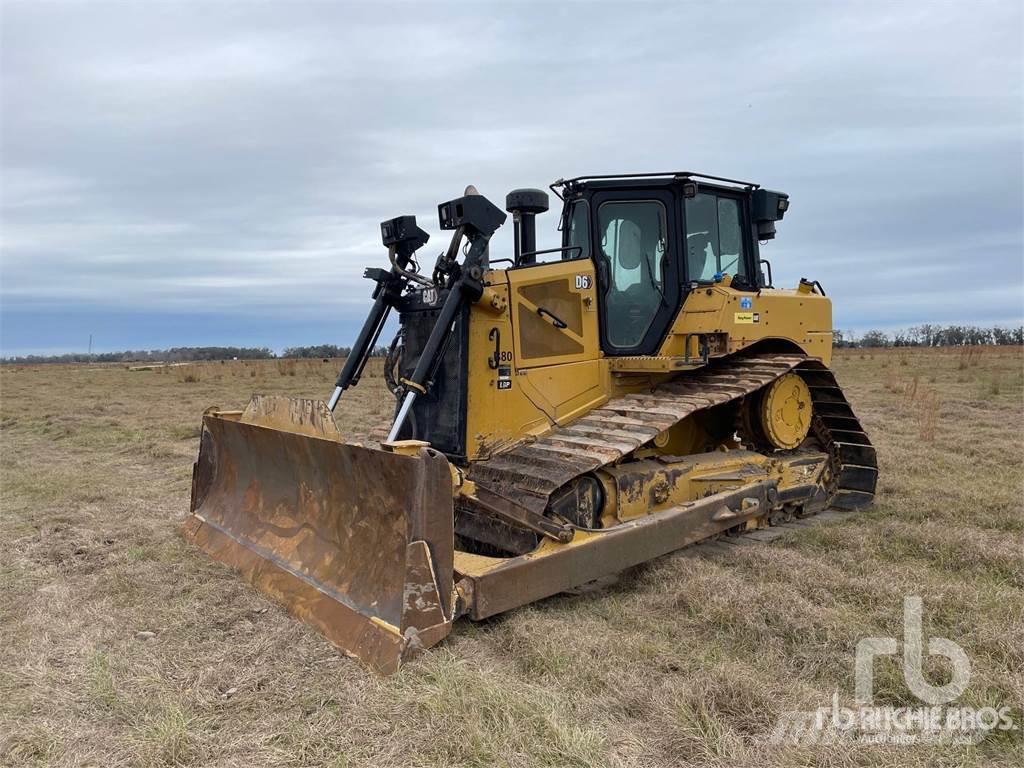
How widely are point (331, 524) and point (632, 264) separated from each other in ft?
10.5

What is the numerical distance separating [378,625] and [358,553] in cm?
60

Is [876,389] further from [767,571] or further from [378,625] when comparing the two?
[378,625]

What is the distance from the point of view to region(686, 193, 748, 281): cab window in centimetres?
623

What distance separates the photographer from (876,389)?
729 inches

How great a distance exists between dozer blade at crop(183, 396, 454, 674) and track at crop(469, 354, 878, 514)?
0.89m

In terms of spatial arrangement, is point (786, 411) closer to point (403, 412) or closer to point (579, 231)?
point (579, 231)

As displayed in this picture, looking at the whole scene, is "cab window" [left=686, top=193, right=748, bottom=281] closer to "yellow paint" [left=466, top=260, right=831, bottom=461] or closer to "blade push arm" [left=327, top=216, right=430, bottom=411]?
"yellow paint" [left=466, top=260, right=831, bottom=461]

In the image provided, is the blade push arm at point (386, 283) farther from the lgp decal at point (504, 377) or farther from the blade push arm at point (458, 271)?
the lgp decal at point (504, 377)

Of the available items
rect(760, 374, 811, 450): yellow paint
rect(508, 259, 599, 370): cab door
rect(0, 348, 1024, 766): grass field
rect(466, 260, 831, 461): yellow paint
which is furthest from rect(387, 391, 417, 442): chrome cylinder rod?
rect(760, 374, 811, 450): yellow paint

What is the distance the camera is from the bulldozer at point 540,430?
13.1 feet

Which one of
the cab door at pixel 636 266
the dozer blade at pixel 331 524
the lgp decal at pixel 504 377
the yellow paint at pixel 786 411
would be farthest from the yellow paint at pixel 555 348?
the dozer blade at pixel 331 524

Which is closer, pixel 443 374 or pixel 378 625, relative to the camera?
pixel 378 625

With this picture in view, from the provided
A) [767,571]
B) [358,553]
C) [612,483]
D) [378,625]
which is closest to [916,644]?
[767,571]

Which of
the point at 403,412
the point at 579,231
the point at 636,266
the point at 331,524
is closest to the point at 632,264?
the point at 636,266
